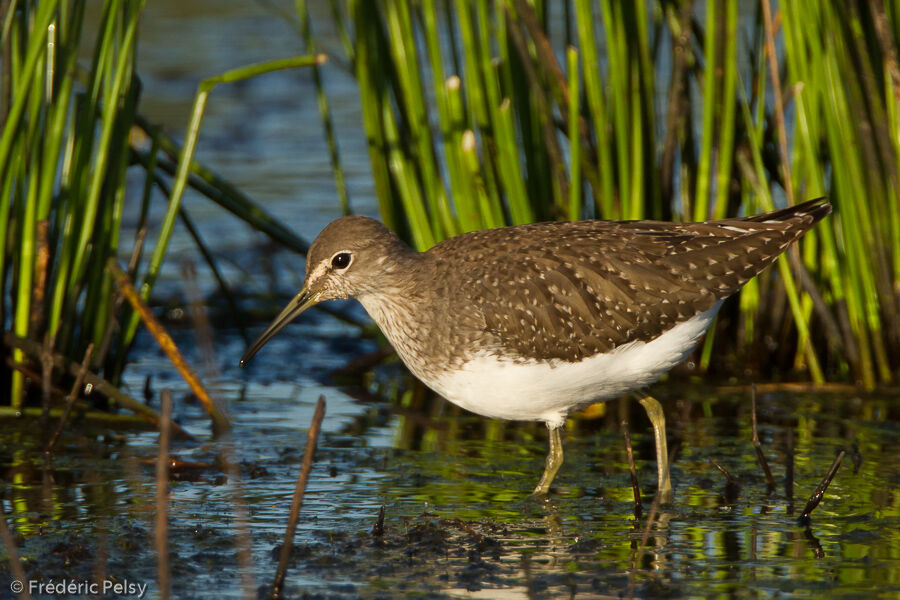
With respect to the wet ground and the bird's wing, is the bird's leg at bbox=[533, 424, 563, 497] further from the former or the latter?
the bird's wing

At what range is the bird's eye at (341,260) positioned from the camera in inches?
275

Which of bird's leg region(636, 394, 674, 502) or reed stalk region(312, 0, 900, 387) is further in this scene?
reed stalk region(312, 0, 900, 387)

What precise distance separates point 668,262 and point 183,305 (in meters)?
5.35

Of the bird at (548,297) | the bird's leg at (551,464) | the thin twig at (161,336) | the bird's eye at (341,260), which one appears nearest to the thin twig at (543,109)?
the bird at (548,297)

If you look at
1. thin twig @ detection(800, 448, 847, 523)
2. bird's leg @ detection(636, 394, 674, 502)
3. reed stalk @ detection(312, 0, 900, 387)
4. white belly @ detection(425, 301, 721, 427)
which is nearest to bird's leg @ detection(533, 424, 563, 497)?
white belly @ detection(425, 301, 721, 427)

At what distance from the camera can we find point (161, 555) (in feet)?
14.2

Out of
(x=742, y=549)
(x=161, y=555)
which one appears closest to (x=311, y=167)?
(x=742, y=549)

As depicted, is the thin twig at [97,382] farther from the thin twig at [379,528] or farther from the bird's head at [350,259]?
the thin twig at [379,528]

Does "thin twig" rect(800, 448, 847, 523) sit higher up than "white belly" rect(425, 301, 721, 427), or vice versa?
"white belly" rect(425, 301, 721, 427)

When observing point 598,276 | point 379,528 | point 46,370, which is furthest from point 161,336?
point 598,276

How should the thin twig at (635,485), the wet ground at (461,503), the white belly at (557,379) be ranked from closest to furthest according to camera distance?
the wet ground at (461,503)
the thin twig at (635,485)
the white belly at (557,379)

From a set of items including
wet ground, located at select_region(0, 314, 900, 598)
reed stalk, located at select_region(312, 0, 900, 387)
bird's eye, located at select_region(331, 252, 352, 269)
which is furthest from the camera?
reed stalk, located at select_region(312, 0, 900, 387)

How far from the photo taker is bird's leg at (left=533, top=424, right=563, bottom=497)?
6.93 meters

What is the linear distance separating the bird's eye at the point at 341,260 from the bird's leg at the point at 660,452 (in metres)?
1.99
